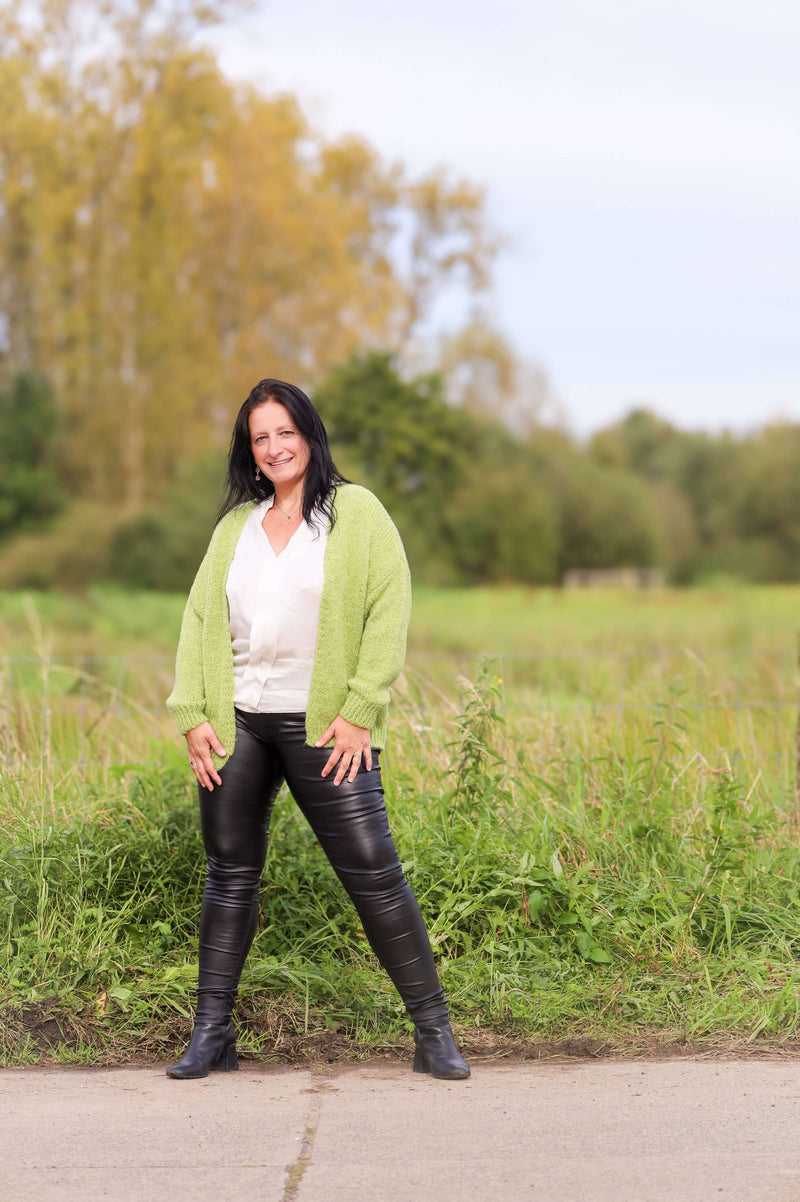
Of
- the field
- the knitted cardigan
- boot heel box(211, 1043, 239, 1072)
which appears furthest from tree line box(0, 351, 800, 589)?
boot heel box(211, 1043, 239, 1072)

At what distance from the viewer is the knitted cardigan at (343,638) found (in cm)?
347

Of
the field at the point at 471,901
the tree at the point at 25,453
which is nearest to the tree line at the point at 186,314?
the tree at the point at 25,453

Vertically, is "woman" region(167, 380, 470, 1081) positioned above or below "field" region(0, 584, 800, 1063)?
above

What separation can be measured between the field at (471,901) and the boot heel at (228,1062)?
0.40ft

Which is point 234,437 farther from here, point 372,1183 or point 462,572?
point 462,572

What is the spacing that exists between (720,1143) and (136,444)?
32.7 meters

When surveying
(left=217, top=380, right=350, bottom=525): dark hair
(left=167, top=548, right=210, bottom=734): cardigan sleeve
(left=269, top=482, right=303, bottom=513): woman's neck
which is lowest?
(left=167, top=548, right=210, bottom=734): cardigan sleeve

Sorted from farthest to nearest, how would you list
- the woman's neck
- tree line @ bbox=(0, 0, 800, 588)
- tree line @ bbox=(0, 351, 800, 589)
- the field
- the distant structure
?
the distant structure < tree line @ bbox=(0, 0, 800, 588) < tree line @ bbox=(0, 351, 800, 589) < the field < the woman's neck

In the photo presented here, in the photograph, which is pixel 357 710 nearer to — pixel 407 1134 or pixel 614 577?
pixel 407 1134

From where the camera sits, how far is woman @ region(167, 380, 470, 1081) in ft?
11.4

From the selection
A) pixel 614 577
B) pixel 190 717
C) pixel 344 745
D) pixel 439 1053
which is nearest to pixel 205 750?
pixel 190 717

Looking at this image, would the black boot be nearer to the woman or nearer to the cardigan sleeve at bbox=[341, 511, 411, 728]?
the woman

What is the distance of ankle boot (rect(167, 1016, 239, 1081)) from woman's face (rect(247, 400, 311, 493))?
149 centimetres

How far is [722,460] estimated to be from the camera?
44219 millimetres
